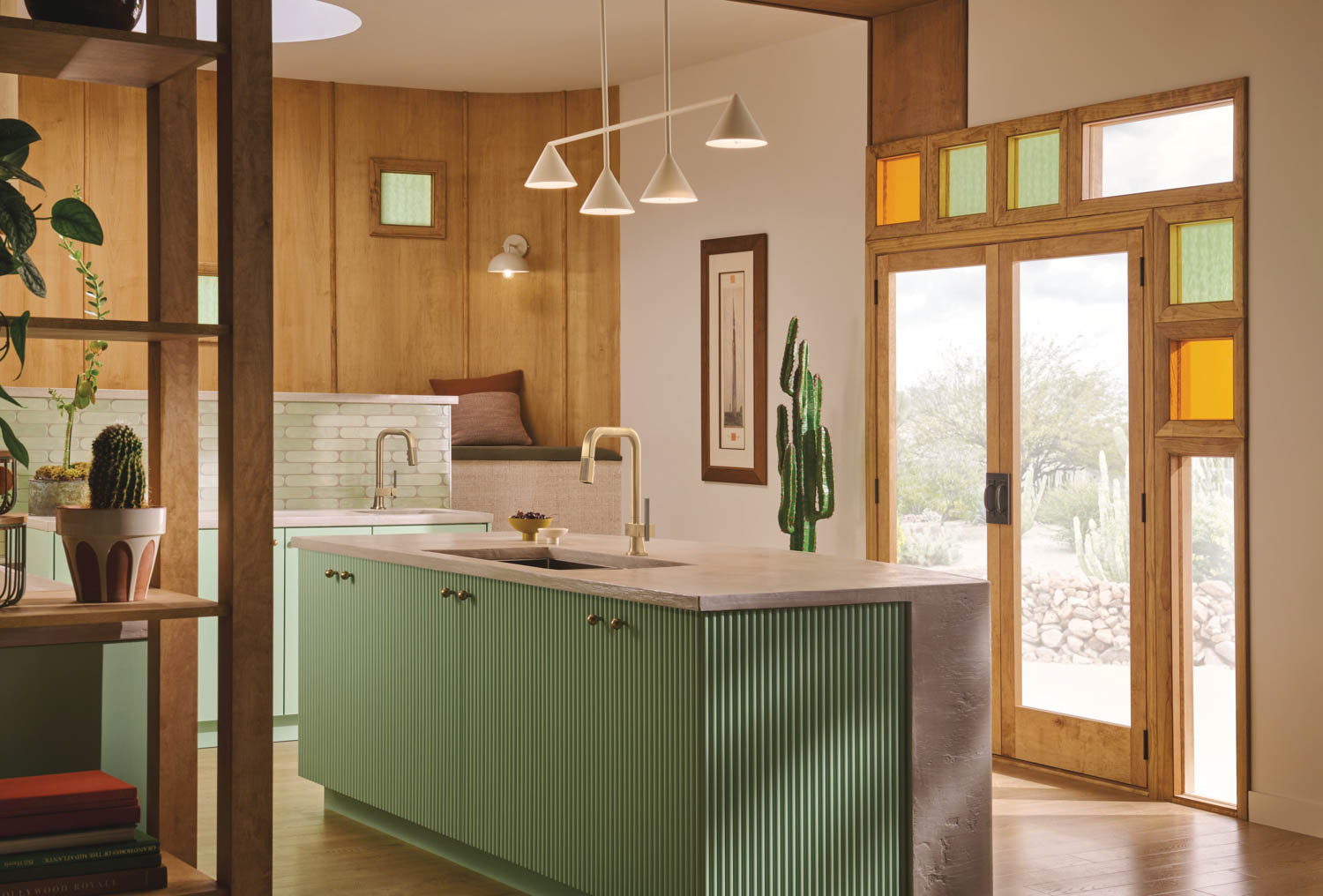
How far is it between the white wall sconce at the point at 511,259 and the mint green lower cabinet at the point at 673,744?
4821 mm

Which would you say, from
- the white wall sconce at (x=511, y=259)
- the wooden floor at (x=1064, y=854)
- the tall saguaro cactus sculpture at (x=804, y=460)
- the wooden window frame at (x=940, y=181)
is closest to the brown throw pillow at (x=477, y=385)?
the white wall sconce at (x=511, y=259)

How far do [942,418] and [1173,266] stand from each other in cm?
143

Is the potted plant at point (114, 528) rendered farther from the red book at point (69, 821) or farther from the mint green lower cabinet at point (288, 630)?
Answer: the mint green lower cabinet at point (288, 630)

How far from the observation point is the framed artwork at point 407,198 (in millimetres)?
8945

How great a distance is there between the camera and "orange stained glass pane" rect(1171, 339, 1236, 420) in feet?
17.4

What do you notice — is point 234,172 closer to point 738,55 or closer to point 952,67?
point 952,67

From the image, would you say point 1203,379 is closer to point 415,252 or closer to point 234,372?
point 234,372

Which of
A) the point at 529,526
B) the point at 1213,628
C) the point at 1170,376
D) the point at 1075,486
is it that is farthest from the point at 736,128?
the point at 1213,628

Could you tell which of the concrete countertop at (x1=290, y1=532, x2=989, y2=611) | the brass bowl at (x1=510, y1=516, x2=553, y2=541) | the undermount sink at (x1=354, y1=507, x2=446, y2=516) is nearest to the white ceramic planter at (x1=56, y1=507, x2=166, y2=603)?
the concrete countertop at (x1=290, y1=532, x2=989, y2=611)

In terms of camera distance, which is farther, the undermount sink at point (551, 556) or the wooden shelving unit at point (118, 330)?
the undermount sink at point (551, 556)

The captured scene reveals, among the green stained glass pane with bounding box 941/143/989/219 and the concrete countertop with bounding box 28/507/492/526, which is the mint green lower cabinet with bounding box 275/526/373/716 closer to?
the concrete countertop with bounding box 28/507/492/526

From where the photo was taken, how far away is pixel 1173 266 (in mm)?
5473

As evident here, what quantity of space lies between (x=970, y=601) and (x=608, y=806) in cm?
105

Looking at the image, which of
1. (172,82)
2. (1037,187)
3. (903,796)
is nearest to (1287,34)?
(1037,187)
